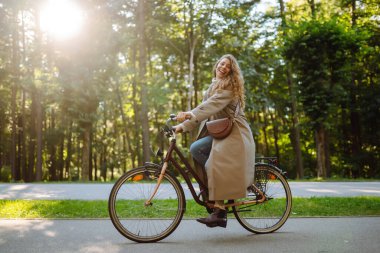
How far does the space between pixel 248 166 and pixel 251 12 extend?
19236 mm

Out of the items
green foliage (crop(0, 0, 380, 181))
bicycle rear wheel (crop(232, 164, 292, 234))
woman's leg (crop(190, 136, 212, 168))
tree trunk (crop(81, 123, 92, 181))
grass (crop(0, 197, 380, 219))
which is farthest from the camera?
tree trunk (crop(81, 123, 92, 181))

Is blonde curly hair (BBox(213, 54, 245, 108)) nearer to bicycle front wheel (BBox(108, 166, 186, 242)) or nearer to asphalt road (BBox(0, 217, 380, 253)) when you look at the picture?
bicycle front wheel (BBox(108, 166, 186, 242))

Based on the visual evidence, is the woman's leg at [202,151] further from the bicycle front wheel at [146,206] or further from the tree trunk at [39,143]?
the tree trunk at [39,143]

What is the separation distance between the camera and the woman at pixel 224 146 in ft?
16.3

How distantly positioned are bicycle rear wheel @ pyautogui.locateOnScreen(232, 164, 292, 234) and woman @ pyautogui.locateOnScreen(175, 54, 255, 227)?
0.33m

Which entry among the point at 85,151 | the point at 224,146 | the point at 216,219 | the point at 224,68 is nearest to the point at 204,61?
the point at 85,151

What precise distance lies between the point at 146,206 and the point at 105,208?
2377 mm

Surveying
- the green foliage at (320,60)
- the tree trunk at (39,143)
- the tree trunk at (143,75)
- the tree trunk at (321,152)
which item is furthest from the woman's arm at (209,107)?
the tree trunk at (39,143)

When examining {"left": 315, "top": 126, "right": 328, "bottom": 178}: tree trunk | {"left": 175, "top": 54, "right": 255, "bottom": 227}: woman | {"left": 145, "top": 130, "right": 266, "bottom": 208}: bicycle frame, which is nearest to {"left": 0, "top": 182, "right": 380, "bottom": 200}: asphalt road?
{"left": 145, "top": 130, "right": 266, "bottom": 208}: bicycle frame

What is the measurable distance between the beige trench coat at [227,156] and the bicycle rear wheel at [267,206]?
13.7 inches

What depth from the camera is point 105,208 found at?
7.20m

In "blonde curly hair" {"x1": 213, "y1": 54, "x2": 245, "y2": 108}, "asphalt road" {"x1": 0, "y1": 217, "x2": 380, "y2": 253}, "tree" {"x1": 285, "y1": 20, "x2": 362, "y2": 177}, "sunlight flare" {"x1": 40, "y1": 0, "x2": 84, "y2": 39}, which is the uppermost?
"sunlight flare" {"x1": 40, "y1": 0, "x2": 84, "y2": 39}

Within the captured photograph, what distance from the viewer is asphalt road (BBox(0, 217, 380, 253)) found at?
4402 mm

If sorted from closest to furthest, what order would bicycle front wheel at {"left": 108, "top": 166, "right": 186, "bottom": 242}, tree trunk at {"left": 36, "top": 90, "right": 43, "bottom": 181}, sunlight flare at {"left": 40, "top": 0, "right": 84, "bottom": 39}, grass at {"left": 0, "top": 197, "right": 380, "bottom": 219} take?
bicycle front wheel at {"left": 108, "top": 166, "right": 186, "bottom": 242}, grass at {"left": 0, "top": 197, "right": 380, "bottom": 219}, sunlight flare at {"left": 40, "top": 0, "right": 84, "bottom": 39}, tree trunk at {"left": 36, "top": 90, "right": 43, "bottom": 181}
